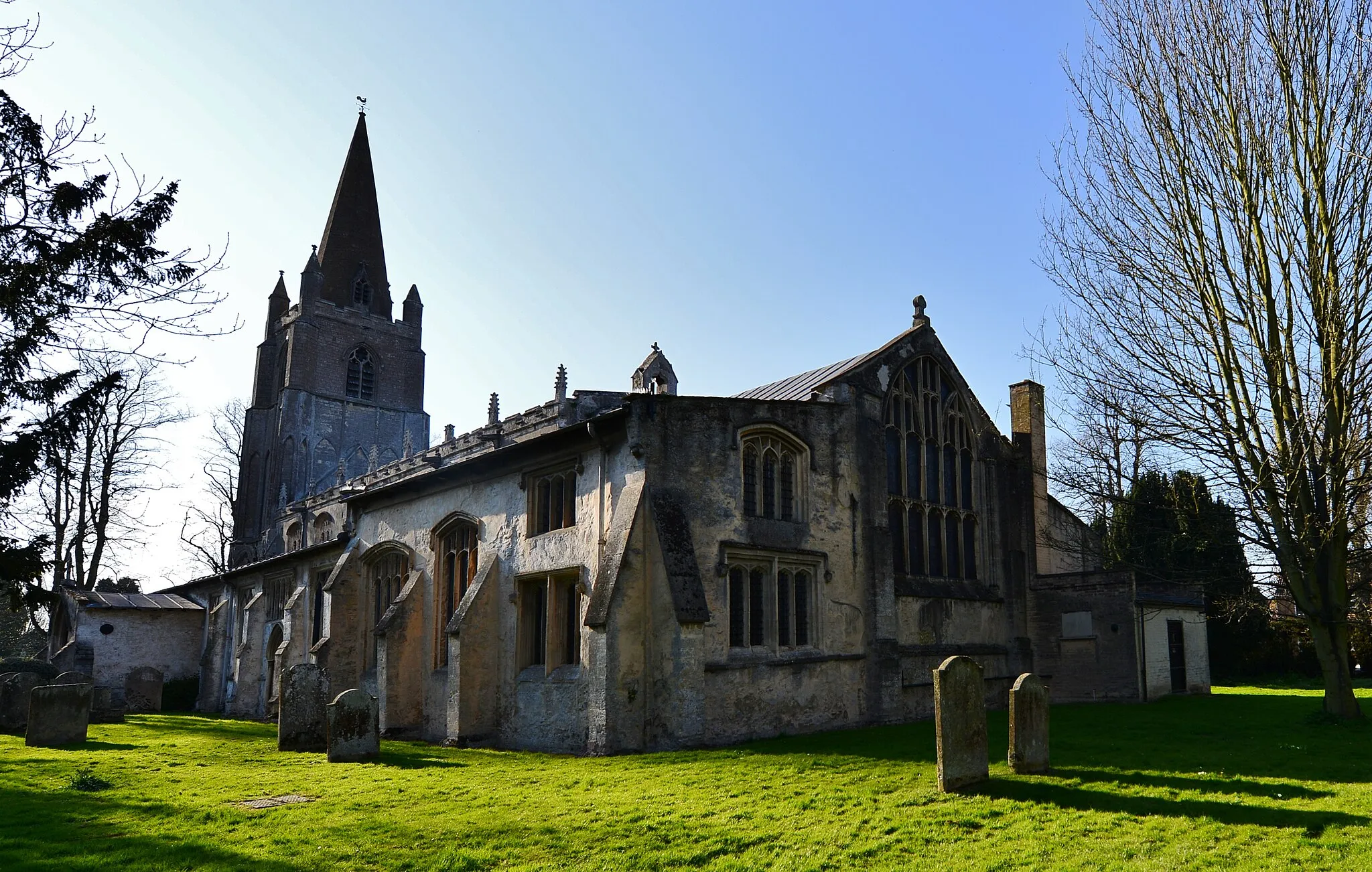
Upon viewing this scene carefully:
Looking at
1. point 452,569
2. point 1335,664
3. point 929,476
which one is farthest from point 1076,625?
point 452,569

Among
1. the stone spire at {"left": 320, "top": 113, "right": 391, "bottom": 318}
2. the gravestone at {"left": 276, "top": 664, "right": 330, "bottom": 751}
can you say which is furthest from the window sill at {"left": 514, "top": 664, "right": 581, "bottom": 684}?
the stone spire at {"left": 320, "top": 113, "right": 391, "bottom": 318}

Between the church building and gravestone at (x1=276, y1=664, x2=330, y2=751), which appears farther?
gravestone at (x1=276, y1=664, x2=330, y2=751)

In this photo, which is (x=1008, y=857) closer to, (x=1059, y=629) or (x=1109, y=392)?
(x=1109, y=392)

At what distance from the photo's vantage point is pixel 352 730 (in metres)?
15.5

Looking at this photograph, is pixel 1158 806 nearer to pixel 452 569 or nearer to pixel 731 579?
pixel 731 579

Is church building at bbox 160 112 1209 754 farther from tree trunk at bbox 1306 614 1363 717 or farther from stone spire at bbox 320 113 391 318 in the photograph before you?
stone spire at bbox 320 113 391 318

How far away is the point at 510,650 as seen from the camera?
18.8m

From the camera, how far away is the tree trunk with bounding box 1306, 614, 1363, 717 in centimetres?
1606

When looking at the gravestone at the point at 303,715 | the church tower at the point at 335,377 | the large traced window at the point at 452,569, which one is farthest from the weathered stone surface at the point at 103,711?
the church tower at the point at 335,377

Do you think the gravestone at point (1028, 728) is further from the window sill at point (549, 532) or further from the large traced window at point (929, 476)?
the window sill at point (549, 532)

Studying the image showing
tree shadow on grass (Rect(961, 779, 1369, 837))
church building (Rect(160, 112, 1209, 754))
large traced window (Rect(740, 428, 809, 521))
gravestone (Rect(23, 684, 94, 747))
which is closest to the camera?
tree shadow on grass (Rect(961, 779, 1369, 837))

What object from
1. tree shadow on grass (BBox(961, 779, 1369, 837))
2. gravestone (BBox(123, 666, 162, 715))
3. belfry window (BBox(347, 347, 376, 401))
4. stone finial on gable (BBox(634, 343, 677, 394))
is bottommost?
gravestone (BBox(123, 666, 162, 715))

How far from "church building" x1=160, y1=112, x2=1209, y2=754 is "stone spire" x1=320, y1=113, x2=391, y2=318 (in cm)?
3217

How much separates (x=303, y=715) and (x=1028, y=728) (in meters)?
12.7
